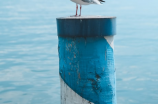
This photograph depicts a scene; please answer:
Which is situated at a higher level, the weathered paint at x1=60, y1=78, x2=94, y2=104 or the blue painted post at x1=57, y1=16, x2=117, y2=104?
the blue painted post at x1=57, y1=16, x2=117, y2=104

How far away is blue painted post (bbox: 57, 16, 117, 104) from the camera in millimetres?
2477

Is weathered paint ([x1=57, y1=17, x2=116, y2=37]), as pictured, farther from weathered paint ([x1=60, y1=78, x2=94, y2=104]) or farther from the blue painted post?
weathered paint ([x1=60, y1=78, x2=94, y2=104])

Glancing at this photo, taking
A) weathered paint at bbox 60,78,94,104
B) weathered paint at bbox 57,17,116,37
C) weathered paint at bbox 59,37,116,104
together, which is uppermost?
weathered paint at bbox 57,17,116,37

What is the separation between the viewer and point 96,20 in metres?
2.47

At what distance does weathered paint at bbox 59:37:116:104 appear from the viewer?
2.49m

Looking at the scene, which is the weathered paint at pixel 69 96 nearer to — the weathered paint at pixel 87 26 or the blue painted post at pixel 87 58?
the blue painted post at pixel 87 58

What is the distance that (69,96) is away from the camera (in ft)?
8.57

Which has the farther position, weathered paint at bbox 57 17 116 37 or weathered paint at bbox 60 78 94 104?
weathered paint at bbox 60 78 94 104

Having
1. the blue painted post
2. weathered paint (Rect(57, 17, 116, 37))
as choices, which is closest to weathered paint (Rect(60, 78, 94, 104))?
the blue painted post

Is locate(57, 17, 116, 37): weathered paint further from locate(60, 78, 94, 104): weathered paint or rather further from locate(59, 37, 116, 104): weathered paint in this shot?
locate(60, 78, 94, 104): weathered paint

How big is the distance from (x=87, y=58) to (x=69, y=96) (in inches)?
12.9

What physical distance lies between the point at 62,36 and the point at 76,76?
30cm

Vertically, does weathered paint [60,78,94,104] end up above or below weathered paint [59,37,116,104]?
below

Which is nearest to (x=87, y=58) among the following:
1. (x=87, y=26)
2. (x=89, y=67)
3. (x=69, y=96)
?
(x=89, y=67)
